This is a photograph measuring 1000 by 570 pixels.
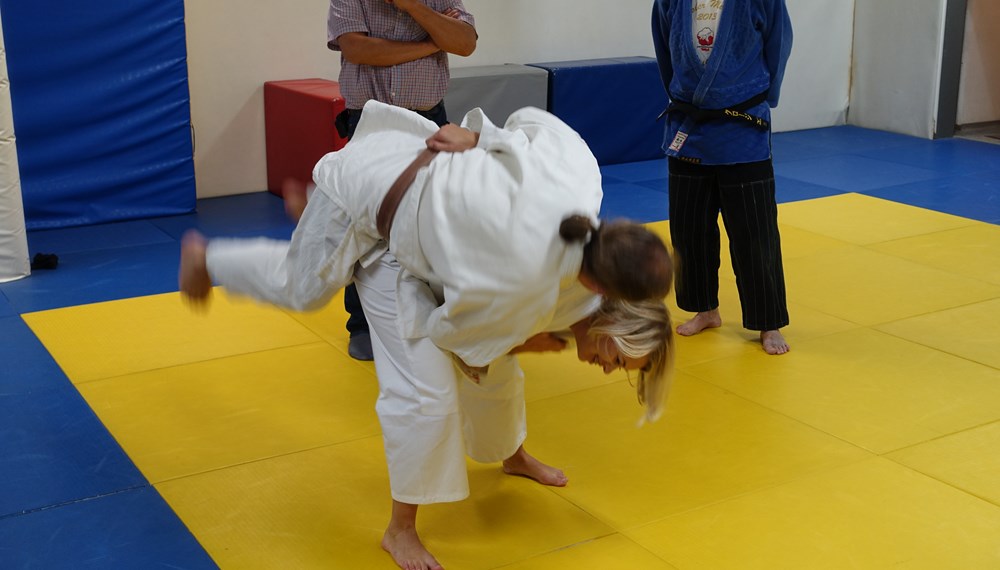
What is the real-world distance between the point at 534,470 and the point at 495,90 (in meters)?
4.12

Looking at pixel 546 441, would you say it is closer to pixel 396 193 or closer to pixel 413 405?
pixel 413 405

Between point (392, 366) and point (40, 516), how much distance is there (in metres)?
Result: 1.06

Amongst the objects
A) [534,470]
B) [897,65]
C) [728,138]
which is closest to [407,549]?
[534,470]

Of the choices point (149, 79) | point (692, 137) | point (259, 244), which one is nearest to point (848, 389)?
point (692, 137)

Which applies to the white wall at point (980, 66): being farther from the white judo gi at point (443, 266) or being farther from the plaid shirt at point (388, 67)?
the white judo gi at point (443, 266)

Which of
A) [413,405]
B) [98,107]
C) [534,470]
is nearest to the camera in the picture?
[413,405]

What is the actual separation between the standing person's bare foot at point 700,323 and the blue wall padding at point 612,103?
3.14 metres

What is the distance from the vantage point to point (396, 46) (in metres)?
3.89

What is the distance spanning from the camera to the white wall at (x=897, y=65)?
8.11 metres

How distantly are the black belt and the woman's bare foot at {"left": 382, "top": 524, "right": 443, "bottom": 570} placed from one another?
2.01m

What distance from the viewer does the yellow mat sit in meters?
2.73

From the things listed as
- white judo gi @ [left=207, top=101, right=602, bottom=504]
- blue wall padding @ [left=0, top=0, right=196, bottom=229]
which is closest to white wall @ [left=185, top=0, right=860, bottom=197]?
blue wall padding @ [left=0, top=0, right=196, bottom=229]

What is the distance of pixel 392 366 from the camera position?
259cm

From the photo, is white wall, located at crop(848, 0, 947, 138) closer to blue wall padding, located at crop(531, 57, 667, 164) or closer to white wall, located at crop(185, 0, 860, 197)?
white wall, located at crop(185, 0, 860, 197)
